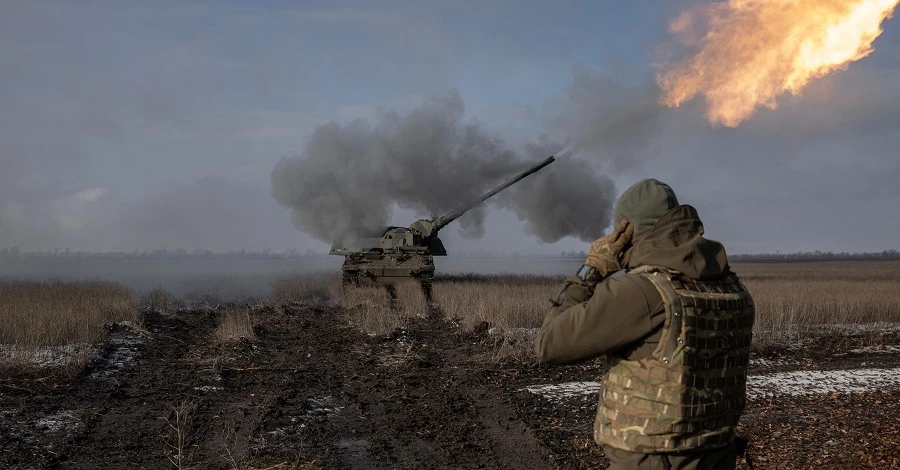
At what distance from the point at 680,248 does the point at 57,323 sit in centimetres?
1154

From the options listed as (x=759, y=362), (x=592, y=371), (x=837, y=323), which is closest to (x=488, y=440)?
(x=592, y=371)

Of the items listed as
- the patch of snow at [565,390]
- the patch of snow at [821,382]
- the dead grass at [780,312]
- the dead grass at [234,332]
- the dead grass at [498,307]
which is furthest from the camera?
the dead grass at [498,307]

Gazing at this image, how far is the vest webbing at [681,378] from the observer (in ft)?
8.04

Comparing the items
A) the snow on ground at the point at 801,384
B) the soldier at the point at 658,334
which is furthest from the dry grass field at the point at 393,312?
the soldier at the point at 658,334

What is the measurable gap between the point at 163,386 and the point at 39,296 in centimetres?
1018

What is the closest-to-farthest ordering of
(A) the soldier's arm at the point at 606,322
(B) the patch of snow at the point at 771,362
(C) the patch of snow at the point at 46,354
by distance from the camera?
1. (A) the soldier's arm at the point at 606,322
2. (C) the patch of snow at the point at 46,354
3. (B) the patch of snow at the point at 771,362

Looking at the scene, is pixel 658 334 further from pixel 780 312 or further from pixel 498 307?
pixel 780 312

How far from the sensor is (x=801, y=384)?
8.36 metres

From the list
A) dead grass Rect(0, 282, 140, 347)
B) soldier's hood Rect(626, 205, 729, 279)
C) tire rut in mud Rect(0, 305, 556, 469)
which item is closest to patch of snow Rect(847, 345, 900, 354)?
tire rut in mud Rect(0, 305, 556, 469)

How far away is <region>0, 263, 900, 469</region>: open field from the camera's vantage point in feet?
19.0

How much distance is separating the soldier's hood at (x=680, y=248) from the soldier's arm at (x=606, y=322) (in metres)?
0.14

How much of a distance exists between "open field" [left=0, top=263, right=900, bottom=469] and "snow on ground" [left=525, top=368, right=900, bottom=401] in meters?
0.04

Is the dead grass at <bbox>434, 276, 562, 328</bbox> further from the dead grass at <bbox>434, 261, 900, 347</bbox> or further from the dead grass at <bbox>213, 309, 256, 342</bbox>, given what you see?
the dead grass at <bbox>213, 309, 256, 342</bbox>

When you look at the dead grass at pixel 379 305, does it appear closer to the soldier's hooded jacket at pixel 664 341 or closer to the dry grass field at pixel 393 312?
the dry grass field at pixel 393 312
